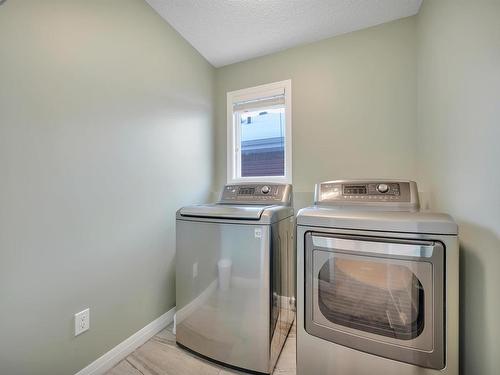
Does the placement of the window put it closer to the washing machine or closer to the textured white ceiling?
the textured white ceiling

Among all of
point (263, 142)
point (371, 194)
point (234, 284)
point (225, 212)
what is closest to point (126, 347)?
point (234, 284)

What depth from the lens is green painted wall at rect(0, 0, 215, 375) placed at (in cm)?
98

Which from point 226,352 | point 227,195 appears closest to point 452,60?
point 227,195

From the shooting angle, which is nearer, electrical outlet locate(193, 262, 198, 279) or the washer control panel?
electrical outlet locate(193, 262, 198, 279)

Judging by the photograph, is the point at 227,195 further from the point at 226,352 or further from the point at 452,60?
the point at 452,60

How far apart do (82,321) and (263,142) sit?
6.46ft

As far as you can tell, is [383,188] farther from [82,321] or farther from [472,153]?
[82,321]

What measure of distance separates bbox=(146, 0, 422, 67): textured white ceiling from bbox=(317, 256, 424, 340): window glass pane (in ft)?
5.95

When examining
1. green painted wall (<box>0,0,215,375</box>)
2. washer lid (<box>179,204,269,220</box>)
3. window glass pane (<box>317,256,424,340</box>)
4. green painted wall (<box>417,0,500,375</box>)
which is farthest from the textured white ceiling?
window glass pane (<box>317,256,424,340</box>)

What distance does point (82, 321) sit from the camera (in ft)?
3.97

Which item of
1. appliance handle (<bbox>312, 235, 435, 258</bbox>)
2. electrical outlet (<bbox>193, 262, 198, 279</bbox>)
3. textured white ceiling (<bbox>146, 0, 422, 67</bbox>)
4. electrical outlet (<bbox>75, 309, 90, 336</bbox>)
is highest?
textured white ceiling (<bbox>146, 0, 422, 67</bbox>)

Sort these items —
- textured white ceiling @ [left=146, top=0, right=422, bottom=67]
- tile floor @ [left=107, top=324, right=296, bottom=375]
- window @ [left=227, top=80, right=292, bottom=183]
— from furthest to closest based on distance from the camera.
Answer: window @ [left=227, top=80, right=292, bottom=183] → textured white ceiling @ [left=146, top=0, right=422, bottom=67] → tile floor @ [left=107, top=324, right=296, bottom=375]

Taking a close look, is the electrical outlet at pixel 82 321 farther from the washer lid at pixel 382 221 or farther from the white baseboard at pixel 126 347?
the washer lid at pixel 382 221

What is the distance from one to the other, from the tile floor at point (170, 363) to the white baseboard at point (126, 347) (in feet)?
0.10
